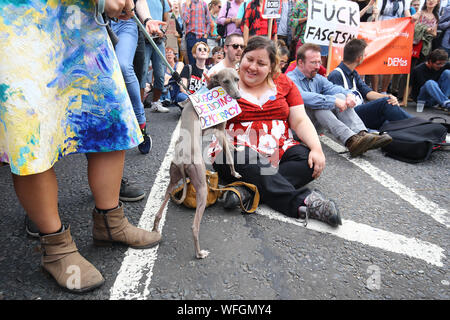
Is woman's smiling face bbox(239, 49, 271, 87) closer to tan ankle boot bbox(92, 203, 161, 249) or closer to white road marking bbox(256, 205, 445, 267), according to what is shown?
white road marking bbox(256, 205, 445, 267)

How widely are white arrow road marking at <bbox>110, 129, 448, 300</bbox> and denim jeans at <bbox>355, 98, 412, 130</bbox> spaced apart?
202 cm

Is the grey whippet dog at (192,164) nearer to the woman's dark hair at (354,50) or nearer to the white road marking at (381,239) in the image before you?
the white road marking at (381,239)

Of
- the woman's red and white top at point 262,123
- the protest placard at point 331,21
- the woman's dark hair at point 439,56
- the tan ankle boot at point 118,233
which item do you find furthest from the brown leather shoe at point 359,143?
the woman's dark hair at point 439,56

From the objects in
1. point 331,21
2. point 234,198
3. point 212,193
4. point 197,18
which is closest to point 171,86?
point 197,18

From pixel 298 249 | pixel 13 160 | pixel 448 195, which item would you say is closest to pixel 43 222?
pixel 13 160

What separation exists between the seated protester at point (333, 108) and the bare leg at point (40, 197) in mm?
3243

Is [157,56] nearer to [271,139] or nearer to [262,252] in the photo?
[271,139]

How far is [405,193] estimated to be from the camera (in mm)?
2932

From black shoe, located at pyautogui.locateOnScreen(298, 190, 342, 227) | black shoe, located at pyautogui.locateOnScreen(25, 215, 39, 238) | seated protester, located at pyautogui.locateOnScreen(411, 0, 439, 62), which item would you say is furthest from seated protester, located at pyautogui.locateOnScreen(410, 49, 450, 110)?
black shoe, located at pyautogui.locateOnScreen(25, 215, 39, 238)

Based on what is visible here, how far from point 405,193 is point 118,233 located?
2735mm

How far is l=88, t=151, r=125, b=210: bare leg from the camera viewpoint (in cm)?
168

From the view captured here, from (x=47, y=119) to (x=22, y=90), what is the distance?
0.52 ft

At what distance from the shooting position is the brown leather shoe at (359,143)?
3680 millimetres

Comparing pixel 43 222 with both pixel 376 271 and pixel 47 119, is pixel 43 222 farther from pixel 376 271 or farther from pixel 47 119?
pixel 376 271
